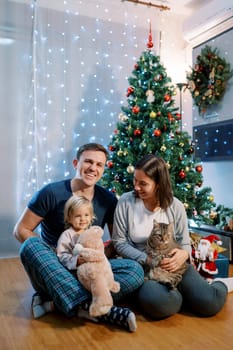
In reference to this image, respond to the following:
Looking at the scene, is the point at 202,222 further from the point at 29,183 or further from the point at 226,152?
the point at 29,183

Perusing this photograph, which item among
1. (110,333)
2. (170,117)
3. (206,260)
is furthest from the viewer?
(170,117)

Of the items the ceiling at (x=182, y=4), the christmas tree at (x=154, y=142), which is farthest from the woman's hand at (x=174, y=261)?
the ceiling at (x=182, y=4)

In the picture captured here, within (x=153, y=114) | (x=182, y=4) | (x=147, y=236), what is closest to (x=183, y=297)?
(x=147, y=236)

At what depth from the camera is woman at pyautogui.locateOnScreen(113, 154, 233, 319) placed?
5.55 feet

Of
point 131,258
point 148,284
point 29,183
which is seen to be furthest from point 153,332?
point 29,183

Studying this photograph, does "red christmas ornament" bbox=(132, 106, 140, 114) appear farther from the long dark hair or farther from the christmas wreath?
the long dark hair

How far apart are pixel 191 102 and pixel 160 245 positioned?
2.71 metres

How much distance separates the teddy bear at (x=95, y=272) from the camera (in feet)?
5.05

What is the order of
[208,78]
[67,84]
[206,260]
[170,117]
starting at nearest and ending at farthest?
[206,260]
[170,117]
[67,84]
[208,78]

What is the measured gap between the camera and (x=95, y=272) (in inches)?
62.0

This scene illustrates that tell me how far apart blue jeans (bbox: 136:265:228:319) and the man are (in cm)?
8

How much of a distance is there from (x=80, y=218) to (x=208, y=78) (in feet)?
8.05

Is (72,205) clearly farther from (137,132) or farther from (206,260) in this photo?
(137,132)

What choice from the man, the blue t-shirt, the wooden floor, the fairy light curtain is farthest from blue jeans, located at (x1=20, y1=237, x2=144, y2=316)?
the fairy light curtain
